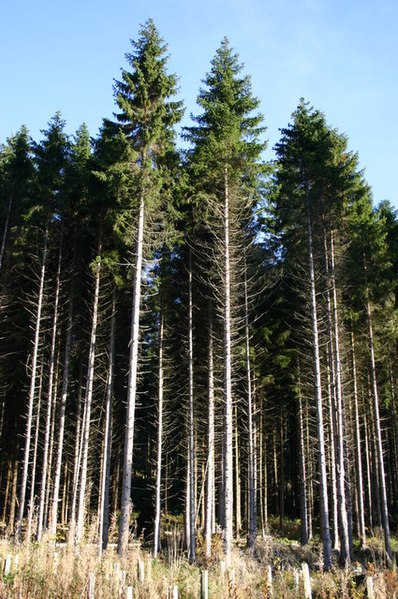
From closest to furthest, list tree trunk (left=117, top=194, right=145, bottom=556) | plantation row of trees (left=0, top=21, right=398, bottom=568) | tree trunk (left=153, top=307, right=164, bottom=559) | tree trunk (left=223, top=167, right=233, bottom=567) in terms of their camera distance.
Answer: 1. tree trunk (left=117, top=194, right=145, bottom=556)
2. tree trunk (left=223, top=167, right=233, bottom=567)
3. plantation row of trees (left=0, top=21, right=398, bottom=568)
4. tree trunk (left=153, top=307, right=164, bottom=559)

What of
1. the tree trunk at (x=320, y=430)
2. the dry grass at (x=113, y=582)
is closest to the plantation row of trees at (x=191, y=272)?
the tree trunk at (x=320, y=430)

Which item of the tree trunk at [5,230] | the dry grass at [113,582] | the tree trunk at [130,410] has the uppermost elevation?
the tree trunk at [5,230]

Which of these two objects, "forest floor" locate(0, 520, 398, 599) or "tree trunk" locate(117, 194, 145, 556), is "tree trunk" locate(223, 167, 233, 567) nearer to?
"tree trunk" locate(117, 194, 145, 556)

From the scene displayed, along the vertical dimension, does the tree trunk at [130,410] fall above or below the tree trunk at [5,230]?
below

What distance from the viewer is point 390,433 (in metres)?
31.8

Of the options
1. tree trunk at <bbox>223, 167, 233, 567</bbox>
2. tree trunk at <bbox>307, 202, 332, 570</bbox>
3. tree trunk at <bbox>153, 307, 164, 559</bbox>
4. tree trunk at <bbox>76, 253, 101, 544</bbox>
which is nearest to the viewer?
tree trunk at <bbox>223, 167, 233, 567</bbox>

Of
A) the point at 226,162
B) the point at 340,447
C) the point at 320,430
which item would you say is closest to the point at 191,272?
the point at 226,162

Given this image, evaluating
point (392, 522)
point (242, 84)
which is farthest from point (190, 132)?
point (392, 522)

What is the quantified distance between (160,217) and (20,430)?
14833 millimetres

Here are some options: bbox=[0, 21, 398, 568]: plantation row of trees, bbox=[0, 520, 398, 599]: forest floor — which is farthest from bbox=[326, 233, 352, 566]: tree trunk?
bbox=[0, 520, 398, 599]: forest floor

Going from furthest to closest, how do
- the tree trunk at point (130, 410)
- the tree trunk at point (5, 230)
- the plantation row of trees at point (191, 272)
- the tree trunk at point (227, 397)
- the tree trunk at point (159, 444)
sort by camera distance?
the tree trunk at point (5, 230) < the tree trunk at point (159, 444) < the plantation row of trees at point (191, 272) < the tree trunk at point (227, 397) < the tree trunk at point (130, 410)

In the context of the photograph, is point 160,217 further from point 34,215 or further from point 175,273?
point 34,215

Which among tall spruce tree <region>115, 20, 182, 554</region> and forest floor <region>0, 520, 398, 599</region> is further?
tall spruce tree <region>115, 20, 182, 554</region>

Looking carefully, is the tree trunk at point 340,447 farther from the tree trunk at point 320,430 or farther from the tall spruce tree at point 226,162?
the tall spruce tree at point 226,162
